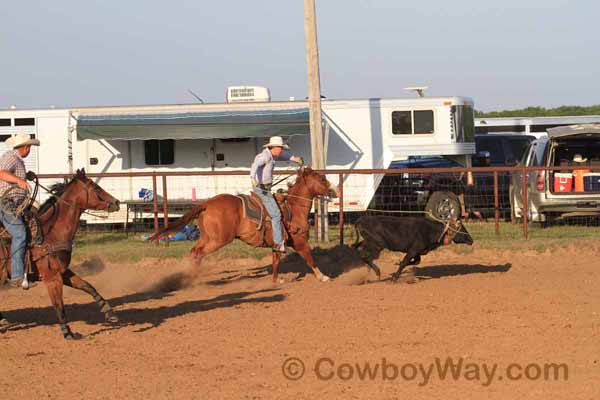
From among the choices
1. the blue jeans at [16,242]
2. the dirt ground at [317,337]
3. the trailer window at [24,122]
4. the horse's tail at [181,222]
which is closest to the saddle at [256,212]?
the horse's tail at [181,222]

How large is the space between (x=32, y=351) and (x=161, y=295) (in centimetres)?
346

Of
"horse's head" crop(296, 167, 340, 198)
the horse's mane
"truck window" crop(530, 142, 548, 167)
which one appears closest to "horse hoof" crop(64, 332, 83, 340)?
the horse's mane

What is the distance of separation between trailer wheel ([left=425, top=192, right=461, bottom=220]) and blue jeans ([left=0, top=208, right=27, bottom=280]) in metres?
10.5

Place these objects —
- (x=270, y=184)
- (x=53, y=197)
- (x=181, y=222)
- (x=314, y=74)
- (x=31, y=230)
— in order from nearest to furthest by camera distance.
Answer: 1. (x=31, y=230)
2. (x=53, y=197)
3. (x=181, y=222)
4. (x=270, y=184)
5. (x=314, y=74)

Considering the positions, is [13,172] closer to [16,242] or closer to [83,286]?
[16,242]

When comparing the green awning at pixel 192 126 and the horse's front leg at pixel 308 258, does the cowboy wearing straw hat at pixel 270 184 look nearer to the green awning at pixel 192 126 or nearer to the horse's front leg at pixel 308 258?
the horse's front leg at pixel 308 258

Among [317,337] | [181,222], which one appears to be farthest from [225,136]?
[317,337]

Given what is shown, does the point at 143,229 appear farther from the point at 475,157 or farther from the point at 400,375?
the point at 400,375

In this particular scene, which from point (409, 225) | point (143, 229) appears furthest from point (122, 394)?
point (143, 229)

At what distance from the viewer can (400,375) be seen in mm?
6809

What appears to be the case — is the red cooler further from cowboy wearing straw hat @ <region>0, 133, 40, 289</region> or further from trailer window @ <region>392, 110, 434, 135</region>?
cowboy wearing straw hat @ <region>0, 133, 40, 289</region>

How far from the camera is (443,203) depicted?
18.0 metres

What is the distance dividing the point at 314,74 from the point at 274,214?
17.4ft

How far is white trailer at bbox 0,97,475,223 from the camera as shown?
18.2 m
